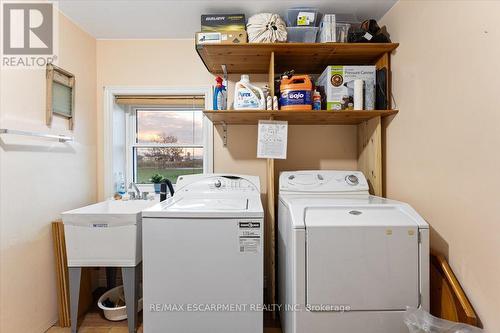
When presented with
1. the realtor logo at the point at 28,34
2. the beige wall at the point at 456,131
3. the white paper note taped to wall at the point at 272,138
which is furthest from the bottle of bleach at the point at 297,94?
A: the realtor logo at the point at 28,34

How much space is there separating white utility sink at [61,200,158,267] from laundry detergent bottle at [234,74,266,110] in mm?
1019

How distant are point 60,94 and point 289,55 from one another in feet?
5.59

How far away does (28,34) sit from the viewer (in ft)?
5.57

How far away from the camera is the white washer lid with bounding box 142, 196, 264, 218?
4.84 feet

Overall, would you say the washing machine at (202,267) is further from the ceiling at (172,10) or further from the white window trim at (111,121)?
the ceiling at (172,10)

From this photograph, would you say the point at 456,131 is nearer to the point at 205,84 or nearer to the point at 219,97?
the point at 219,97

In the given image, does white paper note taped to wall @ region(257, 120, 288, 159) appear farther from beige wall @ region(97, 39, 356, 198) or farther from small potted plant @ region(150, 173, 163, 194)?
small potted plant @ region(150, 173, 163, 194)

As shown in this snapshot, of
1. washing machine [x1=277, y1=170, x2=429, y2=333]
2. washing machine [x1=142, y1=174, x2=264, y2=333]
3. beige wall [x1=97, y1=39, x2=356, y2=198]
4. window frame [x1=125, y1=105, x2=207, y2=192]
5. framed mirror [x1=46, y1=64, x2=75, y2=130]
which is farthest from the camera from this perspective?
window frame [x1=125, y1=105, x2=207, y2=192]

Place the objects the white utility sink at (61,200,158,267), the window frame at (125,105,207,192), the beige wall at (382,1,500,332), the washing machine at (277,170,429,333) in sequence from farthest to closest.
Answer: the window frame at (125,105,207,192), the white utility sink at (61,200,158,267), the washing machine at (277,170,429,333), the beige wall at (382,1,500,332)

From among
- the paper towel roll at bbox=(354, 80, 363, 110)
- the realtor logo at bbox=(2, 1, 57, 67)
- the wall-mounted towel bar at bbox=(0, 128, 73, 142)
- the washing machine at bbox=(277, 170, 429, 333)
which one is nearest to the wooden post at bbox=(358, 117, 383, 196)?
the paper towel roll at bbox=(354, 80, 363, 110)

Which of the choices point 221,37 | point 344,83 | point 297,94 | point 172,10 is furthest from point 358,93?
point 172,10

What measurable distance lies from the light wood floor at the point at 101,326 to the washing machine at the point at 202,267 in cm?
47

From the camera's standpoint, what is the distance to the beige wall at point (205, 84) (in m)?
2.32

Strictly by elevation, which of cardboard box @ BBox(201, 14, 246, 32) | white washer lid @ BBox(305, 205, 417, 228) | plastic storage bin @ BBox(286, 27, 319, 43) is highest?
cardboard box @ BBox(201, 14, 246, 32)
